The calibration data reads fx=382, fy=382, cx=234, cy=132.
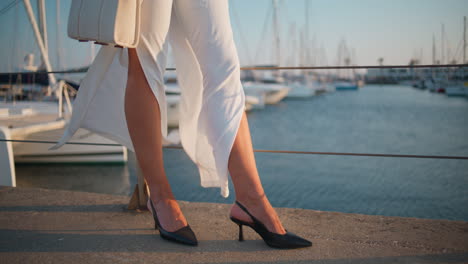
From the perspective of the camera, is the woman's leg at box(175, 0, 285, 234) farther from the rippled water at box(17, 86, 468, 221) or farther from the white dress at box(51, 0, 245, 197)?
the rippled water at box(17, 86, 468, 221)

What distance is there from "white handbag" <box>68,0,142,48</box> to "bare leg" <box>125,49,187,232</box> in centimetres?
13

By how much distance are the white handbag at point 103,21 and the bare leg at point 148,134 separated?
131 millimetres

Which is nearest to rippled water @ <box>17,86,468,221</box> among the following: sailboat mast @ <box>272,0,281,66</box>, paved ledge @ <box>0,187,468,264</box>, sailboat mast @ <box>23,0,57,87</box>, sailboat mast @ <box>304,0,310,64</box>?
sailboat mast @ <box>23,0,57,87</box>

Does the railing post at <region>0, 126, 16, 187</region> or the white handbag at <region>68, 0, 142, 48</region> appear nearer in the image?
the white handbag at <region>68, 0, 142, 48</region>

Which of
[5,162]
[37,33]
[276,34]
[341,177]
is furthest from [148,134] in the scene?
[276,34]

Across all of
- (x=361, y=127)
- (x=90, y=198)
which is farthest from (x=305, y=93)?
(x=90, y=198)

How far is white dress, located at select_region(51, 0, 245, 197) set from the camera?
1044mm

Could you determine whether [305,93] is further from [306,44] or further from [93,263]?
[93,263]

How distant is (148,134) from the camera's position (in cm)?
110

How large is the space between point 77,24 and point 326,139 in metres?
13.4

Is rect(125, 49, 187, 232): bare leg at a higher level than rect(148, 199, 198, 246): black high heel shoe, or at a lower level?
higher

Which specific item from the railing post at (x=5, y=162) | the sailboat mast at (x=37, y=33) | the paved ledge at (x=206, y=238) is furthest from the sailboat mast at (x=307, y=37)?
the paved ledge at (x=206, y=238)

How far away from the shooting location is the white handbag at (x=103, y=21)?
37.4 inches

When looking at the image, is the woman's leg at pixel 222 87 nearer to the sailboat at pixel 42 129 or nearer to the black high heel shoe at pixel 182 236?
the black high heel shoe at pixel 182 236
